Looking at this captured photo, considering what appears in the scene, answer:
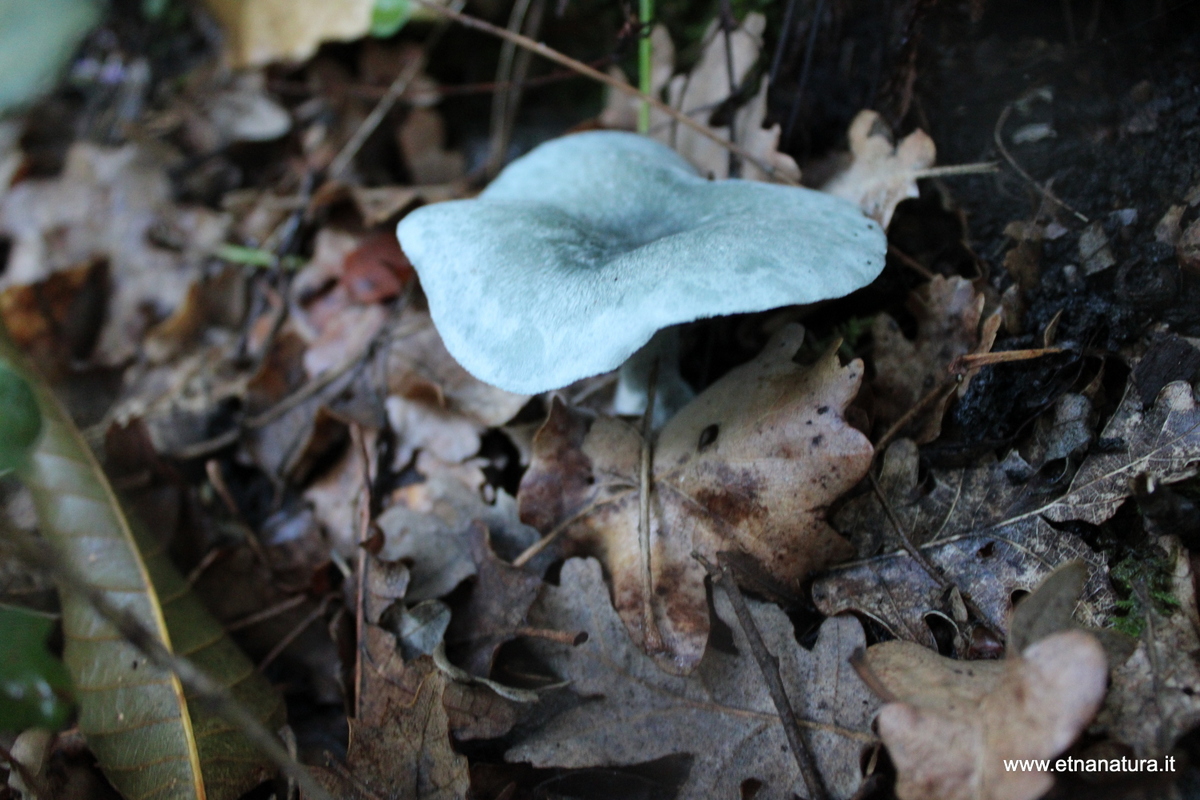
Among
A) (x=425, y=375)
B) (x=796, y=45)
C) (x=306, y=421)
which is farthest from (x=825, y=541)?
(x=306, y=421)

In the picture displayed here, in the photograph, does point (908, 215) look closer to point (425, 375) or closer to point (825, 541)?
point (825, 541)

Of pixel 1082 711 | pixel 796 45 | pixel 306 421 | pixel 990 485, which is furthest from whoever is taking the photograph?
pixel 306 421

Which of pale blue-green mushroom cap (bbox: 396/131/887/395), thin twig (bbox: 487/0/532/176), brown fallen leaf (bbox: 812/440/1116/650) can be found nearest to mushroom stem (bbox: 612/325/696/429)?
pale blue-green mushroom cap (bbox: 396/131/887/395)

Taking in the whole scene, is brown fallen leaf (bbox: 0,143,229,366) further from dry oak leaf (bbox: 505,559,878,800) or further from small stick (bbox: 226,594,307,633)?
dry oak leaf (bbox: 505,559,878,800)

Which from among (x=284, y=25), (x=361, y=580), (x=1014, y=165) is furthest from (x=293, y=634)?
(x=284, y=25)

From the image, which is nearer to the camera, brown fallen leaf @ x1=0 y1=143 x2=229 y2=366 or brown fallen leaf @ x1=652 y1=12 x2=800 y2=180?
brown fallen leaf @ x1=652 y1=12 x2=800 y2=180

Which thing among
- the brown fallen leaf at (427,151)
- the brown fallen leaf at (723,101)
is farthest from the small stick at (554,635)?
the brown fallen leaf at (427,151)

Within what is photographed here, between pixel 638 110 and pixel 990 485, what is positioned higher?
pixel 638 110
